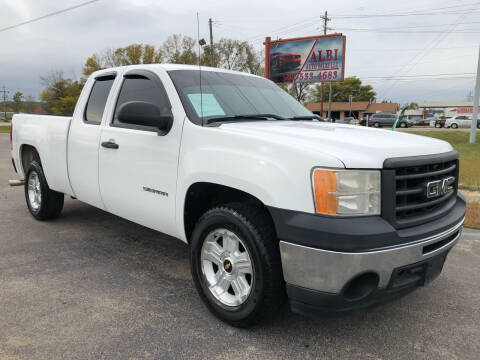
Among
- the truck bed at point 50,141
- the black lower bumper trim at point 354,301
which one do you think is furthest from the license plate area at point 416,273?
the truck bed at point 50,141

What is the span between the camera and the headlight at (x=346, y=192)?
227 centimetres

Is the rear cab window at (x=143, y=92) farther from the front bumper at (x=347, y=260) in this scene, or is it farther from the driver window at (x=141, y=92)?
the front bumper at (x=347, y=260)

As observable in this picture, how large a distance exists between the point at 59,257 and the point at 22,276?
20.3 inches

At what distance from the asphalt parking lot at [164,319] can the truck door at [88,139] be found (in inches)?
26.7

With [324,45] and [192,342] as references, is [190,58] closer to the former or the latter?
[324,45]

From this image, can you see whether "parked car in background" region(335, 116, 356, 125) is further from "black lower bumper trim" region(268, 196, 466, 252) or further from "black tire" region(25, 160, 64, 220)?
"black tire" region(25, 160, 64, 220)

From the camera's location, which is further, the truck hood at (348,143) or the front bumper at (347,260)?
the truck hood at (348,143)

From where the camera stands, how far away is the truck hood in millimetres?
2334

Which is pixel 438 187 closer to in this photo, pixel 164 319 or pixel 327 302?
pixel 327 302

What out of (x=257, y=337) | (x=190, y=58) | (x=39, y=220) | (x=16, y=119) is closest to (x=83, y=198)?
(x=39, y=220)

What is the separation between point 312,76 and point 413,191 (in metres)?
22.2

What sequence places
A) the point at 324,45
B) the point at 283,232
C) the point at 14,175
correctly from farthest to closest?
the point at 324,45
the point at 14,175
the point at 283,232

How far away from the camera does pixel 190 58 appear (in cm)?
4866

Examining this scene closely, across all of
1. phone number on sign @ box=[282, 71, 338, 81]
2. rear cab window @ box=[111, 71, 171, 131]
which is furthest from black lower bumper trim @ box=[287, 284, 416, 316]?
phone number on sign @ box=[282, 71, 338, 81]
